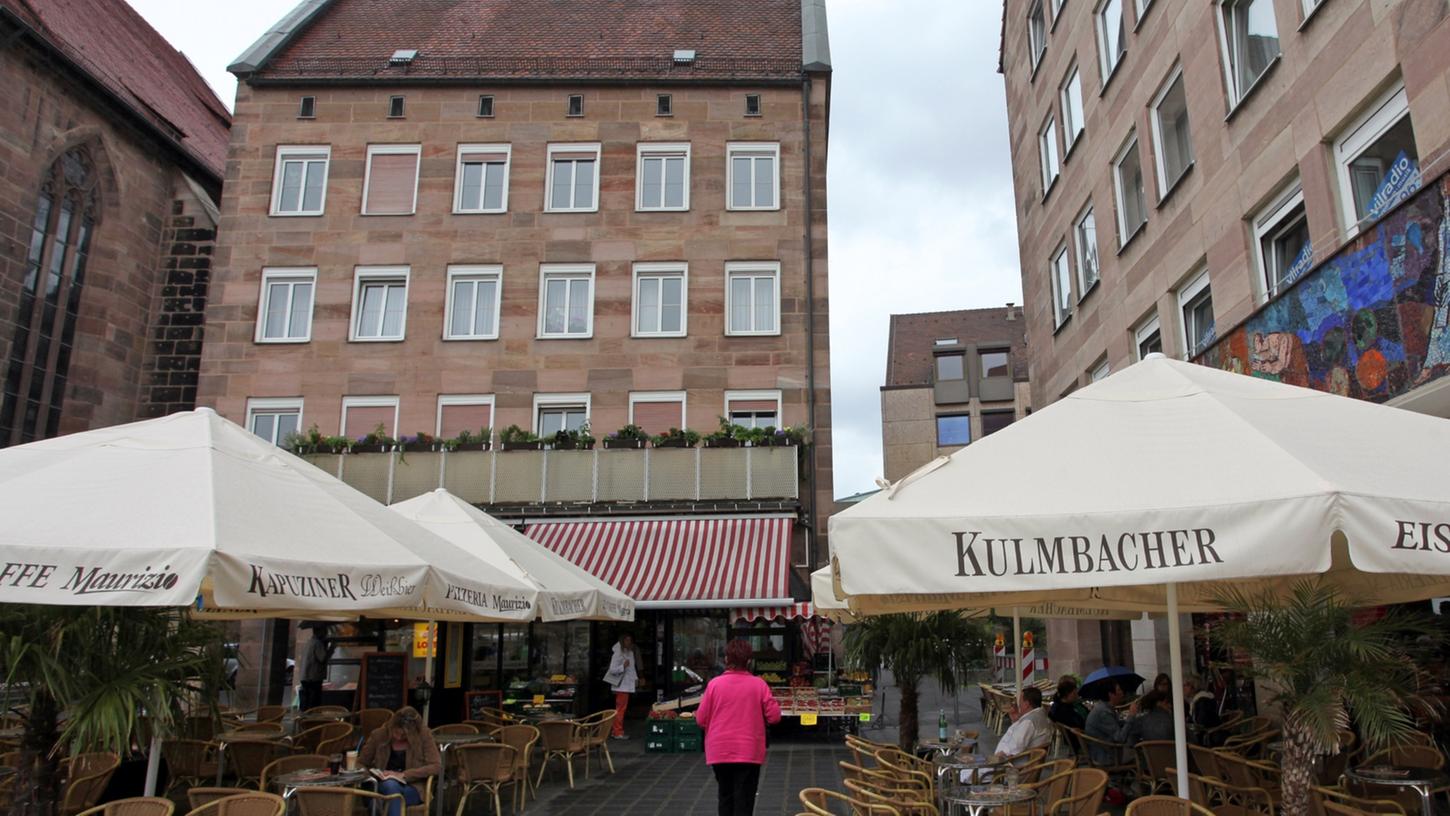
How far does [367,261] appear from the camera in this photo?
2303cm

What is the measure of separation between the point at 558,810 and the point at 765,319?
14.1 m

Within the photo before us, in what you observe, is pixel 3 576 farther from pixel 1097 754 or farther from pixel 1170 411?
pixel 1097 754

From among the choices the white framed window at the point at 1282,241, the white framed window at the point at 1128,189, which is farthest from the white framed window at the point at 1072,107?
the white framed window at the point at 1282,241

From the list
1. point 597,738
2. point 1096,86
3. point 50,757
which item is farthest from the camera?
point 1096,86

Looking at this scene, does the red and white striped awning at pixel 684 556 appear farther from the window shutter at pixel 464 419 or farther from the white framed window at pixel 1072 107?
the white framed window at pixel 1072 107

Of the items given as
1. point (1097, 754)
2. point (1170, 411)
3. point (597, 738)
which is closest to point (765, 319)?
point (597, 738)

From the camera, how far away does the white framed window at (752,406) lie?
72.1 ft

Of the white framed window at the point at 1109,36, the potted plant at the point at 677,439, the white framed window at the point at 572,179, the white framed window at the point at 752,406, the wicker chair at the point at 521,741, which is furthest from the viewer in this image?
the white framed window at the point at 572,179

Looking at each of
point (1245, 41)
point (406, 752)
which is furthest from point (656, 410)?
point (406, 752)

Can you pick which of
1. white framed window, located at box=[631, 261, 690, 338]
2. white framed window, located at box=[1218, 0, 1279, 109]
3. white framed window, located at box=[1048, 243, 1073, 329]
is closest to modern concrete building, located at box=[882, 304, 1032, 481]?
white framed window, located at box=[1048, 243, 1073, 329]

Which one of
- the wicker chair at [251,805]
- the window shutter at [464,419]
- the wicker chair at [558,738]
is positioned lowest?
the wicker chair at [558,738]

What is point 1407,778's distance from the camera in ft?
20.7

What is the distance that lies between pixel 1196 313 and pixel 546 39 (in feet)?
60.1

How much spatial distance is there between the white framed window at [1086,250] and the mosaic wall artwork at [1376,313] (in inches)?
306
